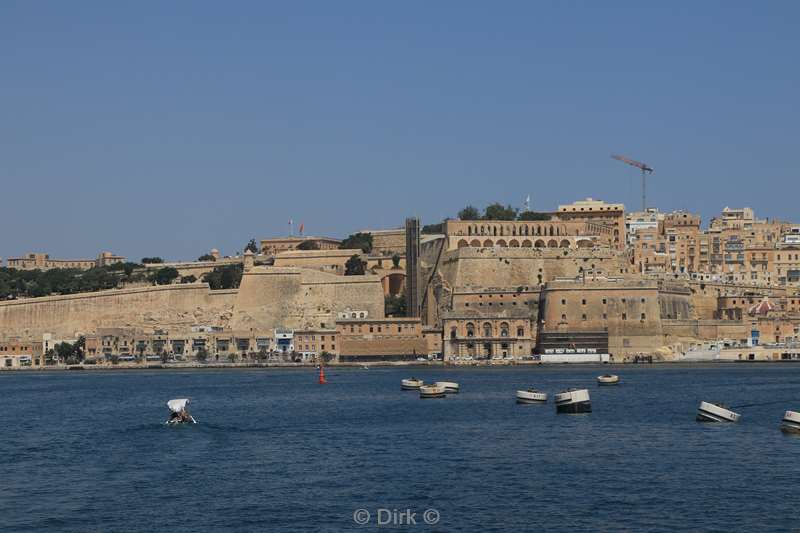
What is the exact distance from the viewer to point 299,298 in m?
79.2

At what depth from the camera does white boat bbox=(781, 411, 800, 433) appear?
29.2 metres

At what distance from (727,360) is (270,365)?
73.9ft

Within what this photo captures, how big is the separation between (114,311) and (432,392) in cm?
4184

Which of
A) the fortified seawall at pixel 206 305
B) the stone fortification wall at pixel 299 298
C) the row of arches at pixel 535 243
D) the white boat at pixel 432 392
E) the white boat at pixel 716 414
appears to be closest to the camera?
the white boat at pixel 716 414

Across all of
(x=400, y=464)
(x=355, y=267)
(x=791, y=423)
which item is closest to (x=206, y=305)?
(x=355, y=267)

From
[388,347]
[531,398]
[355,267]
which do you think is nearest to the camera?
[531,398]

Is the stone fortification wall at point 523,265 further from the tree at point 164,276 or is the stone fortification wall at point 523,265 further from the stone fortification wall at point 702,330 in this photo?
the tree at point 164,276

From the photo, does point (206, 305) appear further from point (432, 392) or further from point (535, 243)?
point (432, 392)

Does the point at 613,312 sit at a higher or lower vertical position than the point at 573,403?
higher

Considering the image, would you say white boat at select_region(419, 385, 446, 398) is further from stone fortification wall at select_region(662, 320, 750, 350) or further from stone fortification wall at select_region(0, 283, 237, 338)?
stone fortification wall at select_region(0, 283, 237, 338)

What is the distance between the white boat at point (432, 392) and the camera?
1682 inches

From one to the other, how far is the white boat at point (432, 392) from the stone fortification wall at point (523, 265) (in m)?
A: 31.4

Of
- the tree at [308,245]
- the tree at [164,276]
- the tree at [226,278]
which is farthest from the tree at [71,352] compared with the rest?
the tree at [308,245]

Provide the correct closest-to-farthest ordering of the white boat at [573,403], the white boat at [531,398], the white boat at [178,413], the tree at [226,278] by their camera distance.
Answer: the white boat at [178,413] → the white boat at [573,403] → the white boat at [531,398] → the tree at [226,278]
